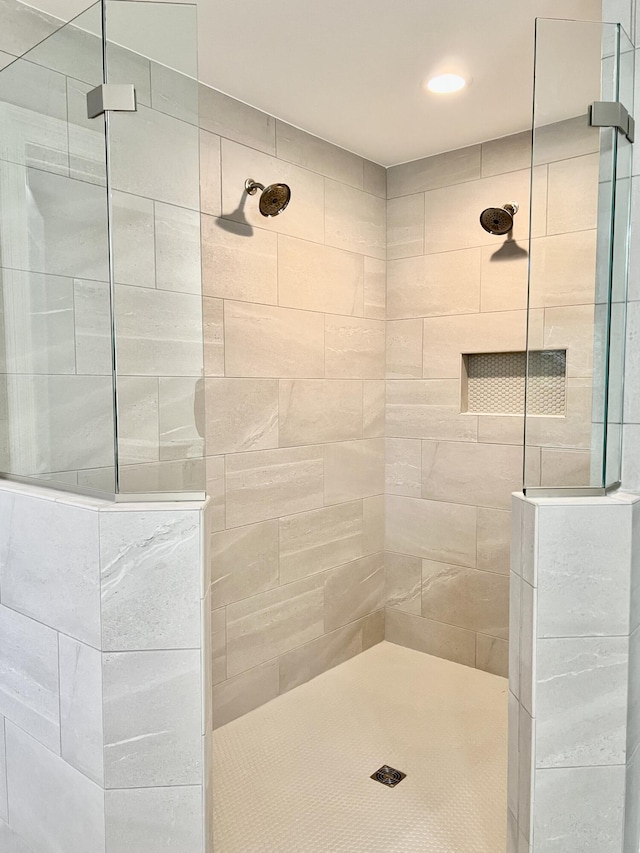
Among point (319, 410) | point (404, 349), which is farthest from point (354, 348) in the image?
point (319, 410)

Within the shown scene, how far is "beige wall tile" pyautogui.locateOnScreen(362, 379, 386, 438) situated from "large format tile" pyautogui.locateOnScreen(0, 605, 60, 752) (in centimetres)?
188

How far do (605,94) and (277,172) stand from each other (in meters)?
1.47

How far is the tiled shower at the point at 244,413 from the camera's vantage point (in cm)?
141

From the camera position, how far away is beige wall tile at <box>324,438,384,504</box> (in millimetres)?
2963

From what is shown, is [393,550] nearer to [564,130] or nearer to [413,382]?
[413,382]

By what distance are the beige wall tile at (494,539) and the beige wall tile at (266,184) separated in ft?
4.87

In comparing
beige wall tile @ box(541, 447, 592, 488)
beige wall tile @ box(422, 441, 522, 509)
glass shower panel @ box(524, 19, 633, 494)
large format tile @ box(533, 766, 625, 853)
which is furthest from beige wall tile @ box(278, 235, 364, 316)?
large format tile @ box(533, 766, 625, 853)

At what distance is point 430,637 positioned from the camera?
317 centimetres

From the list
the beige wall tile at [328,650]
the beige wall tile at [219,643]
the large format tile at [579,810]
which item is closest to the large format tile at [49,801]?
the beige wall tile at [219,643]

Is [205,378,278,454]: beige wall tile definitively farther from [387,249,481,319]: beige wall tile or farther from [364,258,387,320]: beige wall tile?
[387,249,481,319]: beige wall tile

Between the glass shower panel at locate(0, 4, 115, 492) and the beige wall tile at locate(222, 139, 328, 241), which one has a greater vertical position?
the beige wall tile at locate(222, 139, 328, 241)

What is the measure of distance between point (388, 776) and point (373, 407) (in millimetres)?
1641

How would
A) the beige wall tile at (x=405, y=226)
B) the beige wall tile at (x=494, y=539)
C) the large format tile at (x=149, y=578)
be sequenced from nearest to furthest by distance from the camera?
1. the large format tile at (x=149, y=578)
2. the beige wall tile at (x=494, y=539)
3. the beige wall tile at (x=405, y=226)

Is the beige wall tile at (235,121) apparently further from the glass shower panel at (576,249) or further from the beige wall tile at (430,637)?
the beige wall tile at (430,637)
